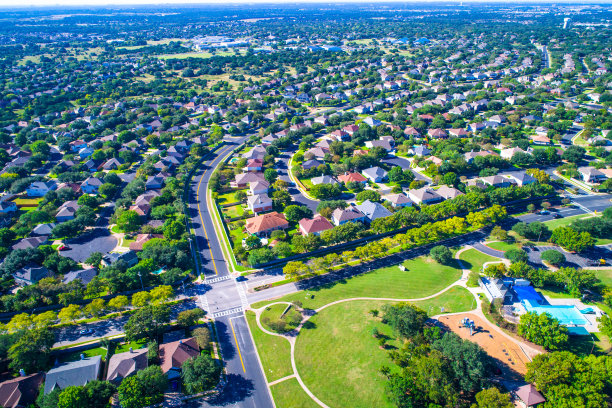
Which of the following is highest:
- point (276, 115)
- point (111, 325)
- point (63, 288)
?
point (276, 115)

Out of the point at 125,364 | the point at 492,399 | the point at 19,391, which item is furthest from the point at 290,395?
the point at 19,391

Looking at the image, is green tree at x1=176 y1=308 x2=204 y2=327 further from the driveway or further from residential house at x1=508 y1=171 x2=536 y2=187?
residential house at x1=508 y1=171 x2=536 y2=187

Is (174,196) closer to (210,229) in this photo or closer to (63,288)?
(210,229)

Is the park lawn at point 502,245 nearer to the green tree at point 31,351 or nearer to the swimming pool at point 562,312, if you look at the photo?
the swimming pool at point 562,312

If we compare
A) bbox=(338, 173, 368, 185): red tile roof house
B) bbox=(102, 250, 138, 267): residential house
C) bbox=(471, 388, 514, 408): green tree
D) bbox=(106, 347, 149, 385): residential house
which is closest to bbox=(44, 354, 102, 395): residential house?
bbox=(106, 347, 149, 385): residential house

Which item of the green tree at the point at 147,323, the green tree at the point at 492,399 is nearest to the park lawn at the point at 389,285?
the green tree at the point at 147,323

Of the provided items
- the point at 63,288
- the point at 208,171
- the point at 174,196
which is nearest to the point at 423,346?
the point at 63,288
